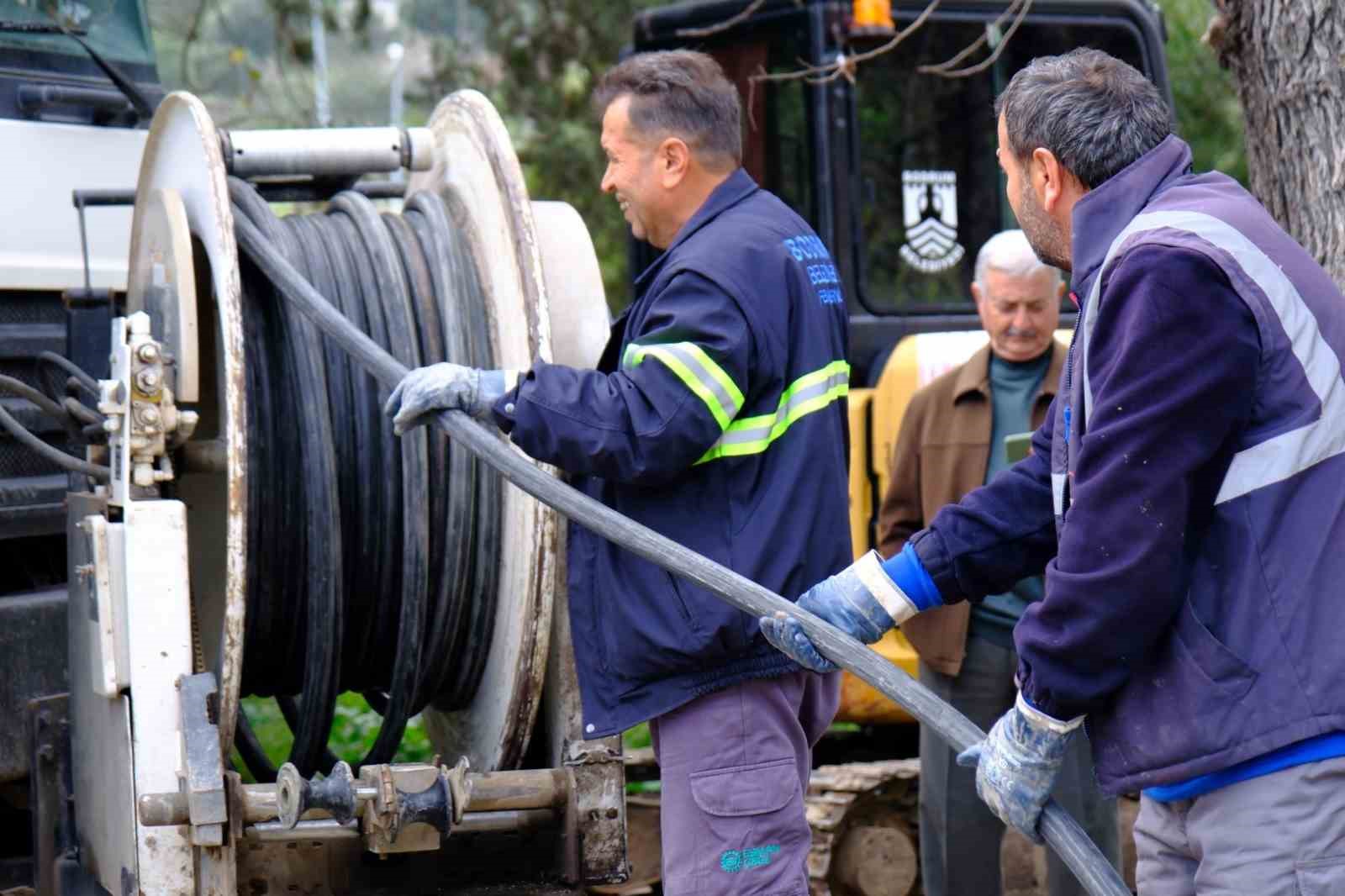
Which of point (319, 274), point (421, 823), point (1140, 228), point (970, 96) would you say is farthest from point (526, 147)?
point (1140, 228)

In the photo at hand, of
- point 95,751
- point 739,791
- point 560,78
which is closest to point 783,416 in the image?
point 739,791

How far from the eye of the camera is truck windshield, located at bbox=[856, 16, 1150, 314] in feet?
20.2

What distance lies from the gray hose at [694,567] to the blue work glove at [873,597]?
0.14m

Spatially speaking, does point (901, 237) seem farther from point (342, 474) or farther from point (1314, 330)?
point (1314, 330)

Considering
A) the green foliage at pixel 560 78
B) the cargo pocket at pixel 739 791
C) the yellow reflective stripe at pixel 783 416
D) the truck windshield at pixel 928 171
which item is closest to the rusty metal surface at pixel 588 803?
the cargo pocket at pixel 739 791

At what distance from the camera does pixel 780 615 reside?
3.09m

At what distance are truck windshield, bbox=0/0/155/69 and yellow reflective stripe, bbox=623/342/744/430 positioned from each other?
243cm

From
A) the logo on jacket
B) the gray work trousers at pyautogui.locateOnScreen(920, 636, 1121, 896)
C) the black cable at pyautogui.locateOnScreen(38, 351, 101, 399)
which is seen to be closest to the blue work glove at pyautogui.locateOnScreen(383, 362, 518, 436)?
the black cable at pyautogui.locateOnScreen(38, 351, 101, 399)

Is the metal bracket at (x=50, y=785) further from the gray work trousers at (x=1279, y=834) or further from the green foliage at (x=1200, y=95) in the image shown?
the green foliage at (x=1200, y=95)

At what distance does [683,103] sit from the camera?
3.60 meters

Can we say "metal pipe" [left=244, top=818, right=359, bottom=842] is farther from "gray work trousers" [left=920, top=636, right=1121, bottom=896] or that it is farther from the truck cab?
"gray work trousers" [left=920, top=636, right=1121, bottom=896]

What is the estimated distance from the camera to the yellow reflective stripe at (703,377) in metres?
3.31

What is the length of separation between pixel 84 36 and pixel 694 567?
2850mm

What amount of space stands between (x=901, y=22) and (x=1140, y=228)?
383 centimetres
